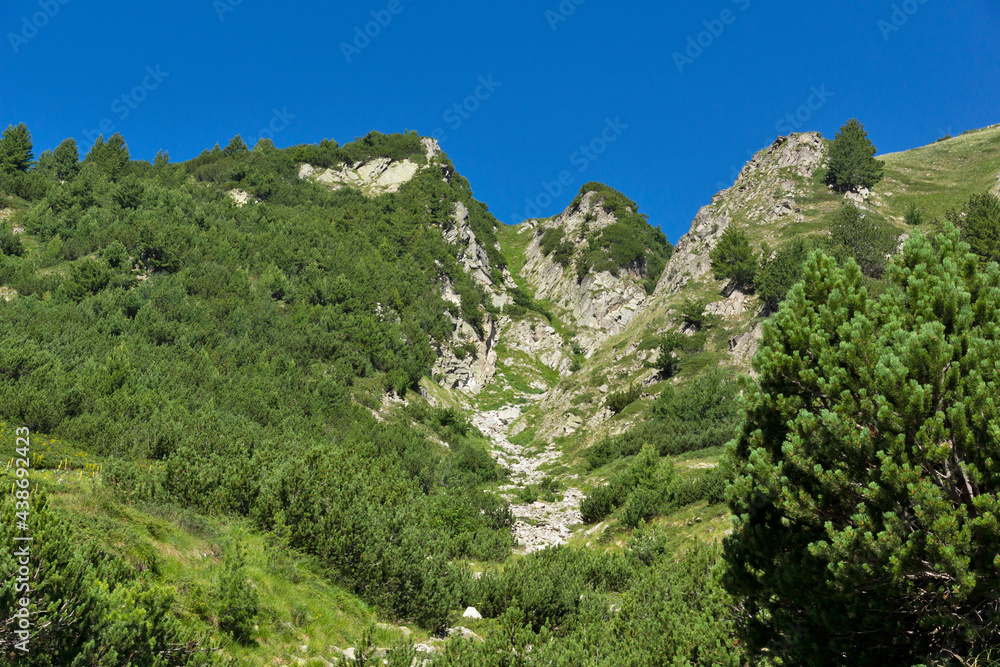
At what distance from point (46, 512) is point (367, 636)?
3295 millimetres

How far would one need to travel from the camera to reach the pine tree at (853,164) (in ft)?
137

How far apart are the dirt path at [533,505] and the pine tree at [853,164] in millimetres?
36433

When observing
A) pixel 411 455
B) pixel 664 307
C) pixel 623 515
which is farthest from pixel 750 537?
pixel 664 307

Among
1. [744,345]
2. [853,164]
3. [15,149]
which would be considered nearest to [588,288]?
[853,164]

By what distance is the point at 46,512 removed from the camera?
4176mm

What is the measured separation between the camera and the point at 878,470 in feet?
14.2

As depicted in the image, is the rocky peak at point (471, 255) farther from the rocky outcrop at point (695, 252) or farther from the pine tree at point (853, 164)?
the pine tree at point (853, 164)

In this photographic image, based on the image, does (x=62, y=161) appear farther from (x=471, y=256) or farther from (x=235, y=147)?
(x=471, y=256)

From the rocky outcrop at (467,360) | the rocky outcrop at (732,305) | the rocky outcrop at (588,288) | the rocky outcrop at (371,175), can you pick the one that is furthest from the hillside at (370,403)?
the rocky outcrop at (588,288)

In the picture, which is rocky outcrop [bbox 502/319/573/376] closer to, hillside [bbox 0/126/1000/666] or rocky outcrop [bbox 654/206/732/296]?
hillside [bbox 0/126/1000/666]

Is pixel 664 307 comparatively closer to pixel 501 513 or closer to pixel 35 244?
pixel 501 513

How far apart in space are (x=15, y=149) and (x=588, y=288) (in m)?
49.2

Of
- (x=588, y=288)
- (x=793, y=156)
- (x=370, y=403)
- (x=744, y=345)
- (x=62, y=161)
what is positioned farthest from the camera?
(x=588, y=288)

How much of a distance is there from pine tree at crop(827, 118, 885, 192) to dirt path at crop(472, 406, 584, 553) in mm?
36433
